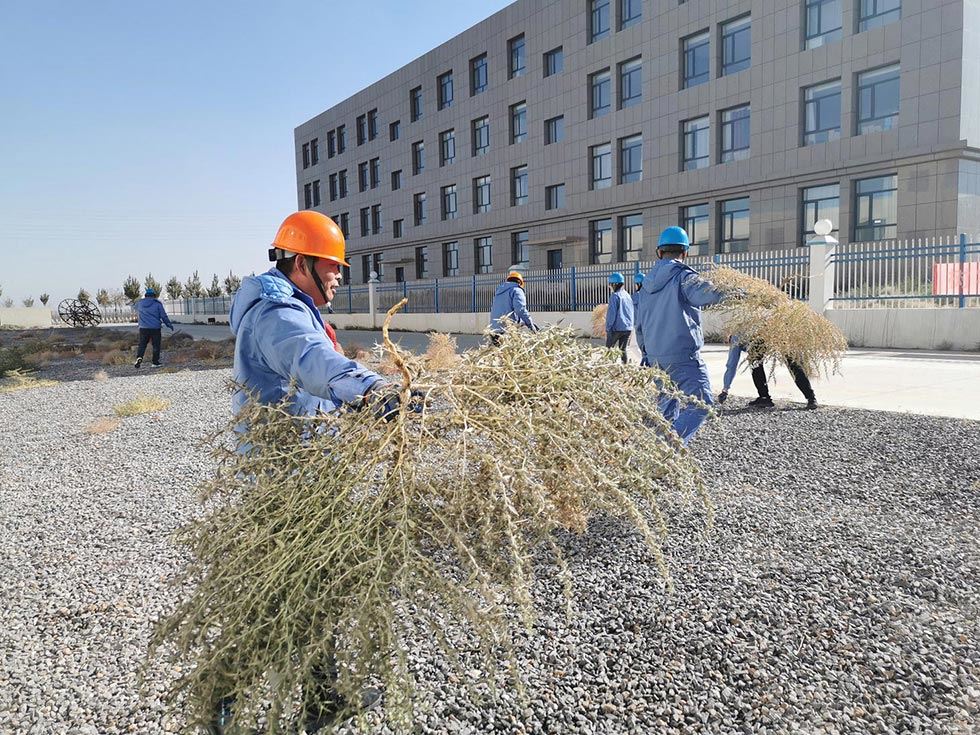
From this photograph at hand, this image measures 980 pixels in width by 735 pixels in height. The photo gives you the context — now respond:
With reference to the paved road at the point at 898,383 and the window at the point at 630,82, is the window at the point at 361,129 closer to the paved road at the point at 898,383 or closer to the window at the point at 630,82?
the window at the point at 630,82

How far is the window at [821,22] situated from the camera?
21.8m

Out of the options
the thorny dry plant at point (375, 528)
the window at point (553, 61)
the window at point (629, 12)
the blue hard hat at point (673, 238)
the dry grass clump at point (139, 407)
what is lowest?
the dry grass clump at point (139, 407)

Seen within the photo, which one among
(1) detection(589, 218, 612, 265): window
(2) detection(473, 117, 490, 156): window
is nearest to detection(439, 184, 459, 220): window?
(2) detection(473, 117, 490, 156): window

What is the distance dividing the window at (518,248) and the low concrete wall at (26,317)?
27799 mm

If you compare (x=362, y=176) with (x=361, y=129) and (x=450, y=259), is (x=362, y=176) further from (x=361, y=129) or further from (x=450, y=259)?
(x=450, y=259)

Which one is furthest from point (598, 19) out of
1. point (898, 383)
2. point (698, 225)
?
point (898, 383)

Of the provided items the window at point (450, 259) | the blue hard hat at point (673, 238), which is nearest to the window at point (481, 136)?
the window at point (450, 259)

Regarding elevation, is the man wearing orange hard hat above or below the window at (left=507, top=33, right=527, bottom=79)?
below

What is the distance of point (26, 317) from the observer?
40.1 m

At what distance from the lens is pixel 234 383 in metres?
2.22

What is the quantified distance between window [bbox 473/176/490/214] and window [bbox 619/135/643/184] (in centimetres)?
850

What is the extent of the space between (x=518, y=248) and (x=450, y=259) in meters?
5.69

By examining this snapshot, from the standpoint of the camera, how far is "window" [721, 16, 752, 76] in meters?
23.7

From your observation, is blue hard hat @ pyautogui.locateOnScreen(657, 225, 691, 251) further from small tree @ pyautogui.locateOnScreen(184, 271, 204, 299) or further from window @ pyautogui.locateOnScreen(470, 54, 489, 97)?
small tree @ pyautogui.locateOnScreen(184, 271, 204, 299)
